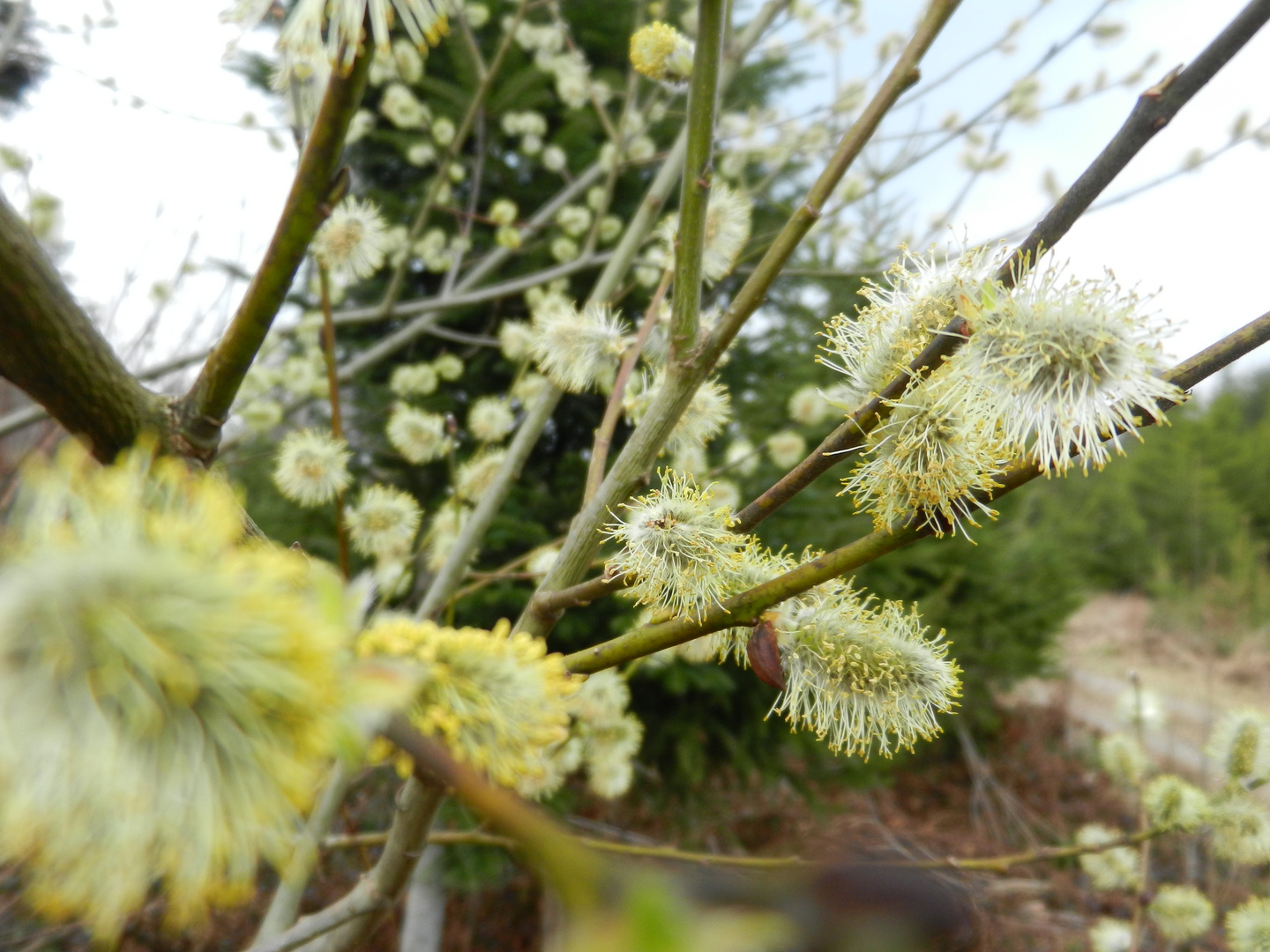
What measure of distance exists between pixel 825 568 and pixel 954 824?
6.03 m

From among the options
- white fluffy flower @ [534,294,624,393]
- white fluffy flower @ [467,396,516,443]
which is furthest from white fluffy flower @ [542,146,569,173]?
white fluffy flower @ [534,294,624,393]

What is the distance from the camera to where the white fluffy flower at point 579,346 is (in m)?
1.28

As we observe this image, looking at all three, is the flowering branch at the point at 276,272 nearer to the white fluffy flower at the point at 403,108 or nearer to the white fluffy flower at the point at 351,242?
the white fluffy flower at the point at 351,242

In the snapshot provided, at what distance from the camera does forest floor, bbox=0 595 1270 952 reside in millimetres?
3490

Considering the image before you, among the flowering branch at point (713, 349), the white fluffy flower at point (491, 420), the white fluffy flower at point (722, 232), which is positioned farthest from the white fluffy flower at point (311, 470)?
the flowering branch at point (713, 349)

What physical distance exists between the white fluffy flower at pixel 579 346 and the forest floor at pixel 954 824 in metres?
0.85

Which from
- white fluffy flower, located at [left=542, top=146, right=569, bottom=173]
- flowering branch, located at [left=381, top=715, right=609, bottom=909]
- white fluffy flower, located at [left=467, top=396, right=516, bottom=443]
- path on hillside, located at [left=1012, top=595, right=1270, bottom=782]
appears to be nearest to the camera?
flowering branch, located at [left=381, top=715, right=609, bottom=909]

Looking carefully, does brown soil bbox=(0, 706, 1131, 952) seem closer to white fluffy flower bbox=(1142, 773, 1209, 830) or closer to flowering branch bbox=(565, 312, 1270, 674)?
white fluffy flower bbox=(1142, 773, 1209, 830)

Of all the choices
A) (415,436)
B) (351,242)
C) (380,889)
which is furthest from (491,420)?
(380,889)

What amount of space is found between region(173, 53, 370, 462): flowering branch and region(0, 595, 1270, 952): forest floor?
0.70 m

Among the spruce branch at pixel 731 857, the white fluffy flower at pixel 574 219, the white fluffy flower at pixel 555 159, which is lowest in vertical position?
the spruce branch at pixel 731 857

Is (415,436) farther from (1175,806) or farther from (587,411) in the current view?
(1175,806)

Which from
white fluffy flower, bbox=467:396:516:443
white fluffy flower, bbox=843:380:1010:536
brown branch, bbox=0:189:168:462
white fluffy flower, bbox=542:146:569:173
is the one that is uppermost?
white fluffy flower, bbox=542:146:569:173

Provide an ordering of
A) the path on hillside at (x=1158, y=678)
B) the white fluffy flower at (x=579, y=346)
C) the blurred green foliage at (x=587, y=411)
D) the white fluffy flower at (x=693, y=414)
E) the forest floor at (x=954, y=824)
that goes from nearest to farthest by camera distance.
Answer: the white fluffy flower at (x=693, y=414) < the white fluffy flower at (x=579, y=346) < the blurred green foliage at (x=587, y=411) < the forest floor at (x=954, y=824) < the path on hillside at (x=1158, y=678)
